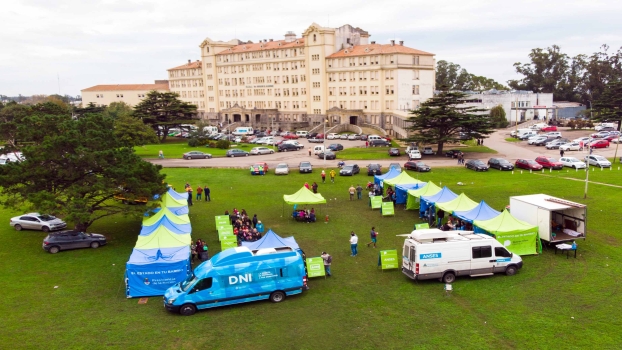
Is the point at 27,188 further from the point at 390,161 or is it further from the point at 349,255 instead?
the point at 390,161

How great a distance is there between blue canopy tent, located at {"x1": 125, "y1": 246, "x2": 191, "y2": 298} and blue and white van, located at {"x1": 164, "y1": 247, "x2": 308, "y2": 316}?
1062 mm

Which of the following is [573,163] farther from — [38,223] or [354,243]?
[38,223]

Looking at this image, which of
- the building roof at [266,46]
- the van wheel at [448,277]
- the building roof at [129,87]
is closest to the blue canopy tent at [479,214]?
the van wheel at [448,277]

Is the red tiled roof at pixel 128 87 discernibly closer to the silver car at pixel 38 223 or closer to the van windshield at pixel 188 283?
the silver car at pixel 38 223

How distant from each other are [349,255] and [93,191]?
13713 mm

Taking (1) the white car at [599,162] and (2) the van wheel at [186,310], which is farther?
(1) the white car at [599,162]

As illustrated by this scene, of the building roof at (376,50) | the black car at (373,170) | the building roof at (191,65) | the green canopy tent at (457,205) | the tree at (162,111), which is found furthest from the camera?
the building roof at (191,65)

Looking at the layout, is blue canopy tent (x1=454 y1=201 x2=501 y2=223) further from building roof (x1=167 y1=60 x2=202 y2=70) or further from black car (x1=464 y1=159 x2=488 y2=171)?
building roof (x1=167 y1=60 x2=202 y2=70)

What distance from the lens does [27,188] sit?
26500mm

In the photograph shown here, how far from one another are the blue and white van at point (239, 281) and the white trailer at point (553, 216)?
40.0ft

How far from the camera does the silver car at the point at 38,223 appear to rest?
30531 millimetres

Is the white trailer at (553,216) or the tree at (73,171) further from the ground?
the tree at (73,171)

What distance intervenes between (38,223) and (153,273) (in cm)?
1466

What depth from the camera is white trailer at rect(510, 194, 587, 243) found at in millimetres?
23859
